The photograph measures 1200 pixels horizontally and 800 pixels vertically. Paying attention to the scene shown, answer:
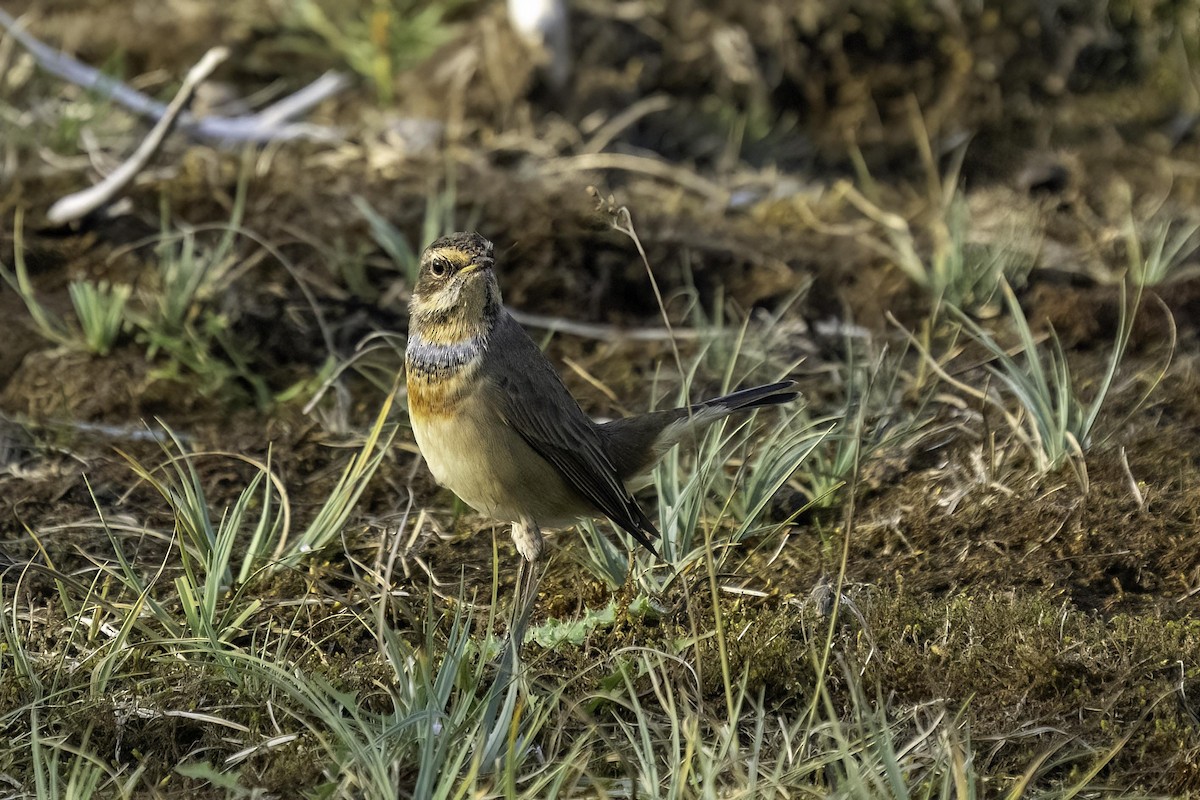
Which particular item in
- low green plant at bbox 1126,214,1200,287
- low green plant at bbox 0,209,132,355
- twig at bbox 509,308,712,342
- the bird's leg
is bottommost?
low green plant at bbox 1126,214,1200,287

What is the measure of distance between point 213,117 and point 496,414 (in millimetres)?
4775

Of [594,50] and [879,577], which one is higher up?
[594,50]

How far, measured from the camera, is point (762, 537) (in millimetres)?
5129

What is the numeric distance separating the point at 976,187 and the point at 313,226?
4280mm

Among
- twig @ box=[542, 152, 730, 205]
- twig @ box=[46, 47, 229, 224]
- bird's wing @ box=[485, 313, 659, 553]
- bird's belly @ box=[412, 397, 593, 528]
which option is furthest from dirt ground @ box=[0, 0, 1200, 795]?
bird's wing @ box=[485, 313, 659, 553]

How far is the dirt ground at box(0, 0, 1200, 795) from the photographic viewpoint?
4609mm

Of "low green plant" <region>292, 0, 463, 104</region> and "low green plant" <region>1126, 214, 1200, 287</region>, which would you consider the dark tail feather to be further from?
"low green plant" <region>292, 0, 463, 104</region>

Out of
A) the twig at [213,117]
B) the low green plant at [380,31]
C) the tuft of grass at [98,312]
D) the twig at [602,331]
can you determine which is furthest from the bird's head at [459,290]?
the low green plant at [380,31]

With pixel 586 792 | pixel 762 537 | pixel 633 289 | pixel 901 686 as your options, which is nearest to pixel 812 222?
pixel 633 289

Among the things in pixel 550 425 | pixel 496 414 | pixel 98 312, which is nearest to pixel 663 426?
pixel 550 425

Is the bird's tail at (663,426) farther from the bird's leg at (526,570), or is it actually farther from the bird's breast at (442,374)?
the bird's breast at (442,374)

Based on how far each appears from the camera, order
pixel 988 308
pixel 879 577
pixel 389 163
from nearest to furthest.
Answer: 1. pixel 879 577
2. pixel 988 308
3. pixel 389 163

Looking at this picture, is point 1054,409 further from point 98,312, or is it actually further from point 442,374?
point 98,312

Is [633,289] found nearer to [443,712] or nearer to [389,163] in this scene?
[389,163]
